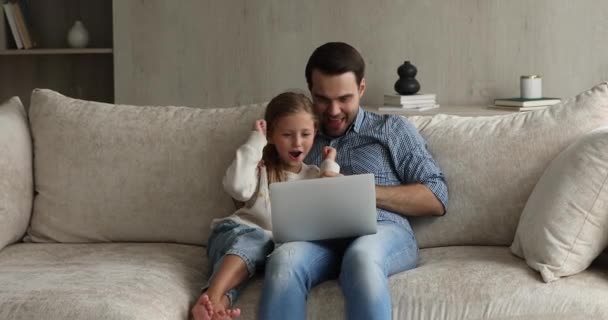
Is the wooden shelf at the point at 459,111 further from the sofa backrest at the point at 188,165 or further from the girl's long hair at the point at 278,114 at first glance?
the girl's long hair at the point at 278,114

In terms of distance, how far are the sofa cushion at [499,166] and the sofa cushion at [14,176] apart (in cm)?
118

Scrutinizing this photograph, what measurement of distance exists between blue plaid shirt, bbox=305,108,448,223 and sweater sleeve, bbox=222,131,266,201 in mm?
225

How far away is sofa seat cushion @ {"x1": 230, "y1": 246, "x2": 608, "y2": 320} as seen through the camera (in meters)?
2.21

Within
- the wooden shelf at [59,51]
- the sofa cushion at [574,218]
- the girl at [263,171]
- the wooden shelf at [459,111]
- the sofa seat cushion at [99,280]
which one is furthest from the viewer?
the wooden shelf at [59,51]

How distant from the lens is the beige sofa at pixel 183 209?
2244 millimetres

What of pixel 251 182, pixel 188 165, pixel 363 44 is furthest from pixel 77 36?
pixel 251 182

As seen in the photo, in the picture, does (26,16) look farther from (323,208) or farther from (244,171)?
(323,208)

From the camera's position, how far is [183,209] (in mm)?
2764

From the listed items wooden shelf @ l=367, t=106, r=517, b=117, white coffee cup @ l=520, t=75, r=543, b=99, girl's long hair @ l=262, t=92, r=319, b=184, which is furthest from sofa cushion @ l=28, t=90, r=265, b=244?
white coffee cup @ l=520, t=75, r=543, b=99

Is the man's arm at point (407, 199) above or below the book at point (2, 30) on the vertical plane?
below

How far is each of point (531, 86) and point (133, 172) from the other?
6.79 ft

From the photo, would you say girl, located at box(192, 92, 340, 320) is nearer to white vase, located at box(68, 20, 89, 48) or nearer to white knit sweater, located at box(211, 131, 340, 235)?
white knit sweater, located at box(211, 131, 340, 235)

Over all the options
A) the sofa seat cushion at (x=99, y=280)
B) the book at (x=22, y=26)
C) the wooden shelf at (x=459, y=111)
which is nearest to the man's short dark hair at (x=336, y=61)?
the sofa seat cushion at (x=99, y=280)

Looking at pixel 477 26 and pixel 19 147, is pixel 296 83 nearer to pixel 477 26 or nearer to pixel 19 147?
pixel 477 26
